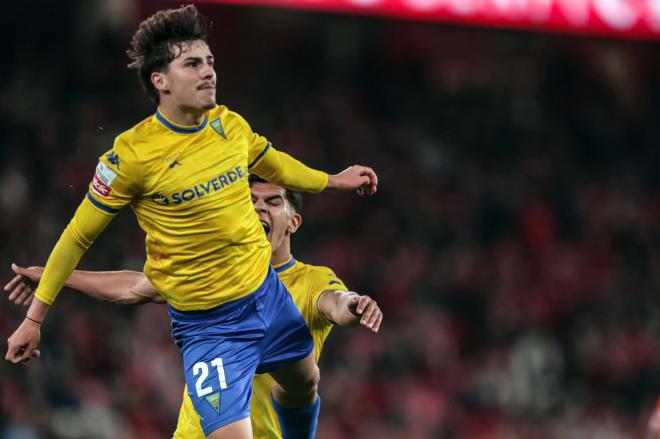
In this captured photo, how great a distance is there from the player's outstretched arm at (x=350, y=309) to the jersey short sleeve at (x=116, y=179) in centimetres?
100

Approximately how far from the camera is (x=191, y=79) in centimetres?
501

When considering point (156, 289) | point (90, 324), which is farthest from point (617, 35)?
point (156, 289)

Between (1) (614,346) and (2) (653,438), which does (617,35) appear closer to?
(1) (614,346)

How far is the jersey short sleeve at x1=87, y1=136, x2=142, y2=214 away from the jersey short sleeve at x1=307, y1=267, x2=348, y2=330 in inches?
45.2

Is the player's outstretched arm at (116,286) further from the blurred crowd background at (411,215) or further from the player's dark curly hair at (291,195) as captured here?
the blurred crowd background at (411,215)

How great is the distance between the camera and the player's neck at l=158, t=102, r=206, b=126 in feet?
16.5

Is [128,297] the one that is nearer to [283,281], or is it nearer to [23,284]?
[23,284]

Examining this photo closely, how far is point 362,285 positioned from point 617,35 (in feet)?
11.0

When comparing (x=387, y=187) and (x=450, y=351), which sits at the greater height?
(x=387, y=187)

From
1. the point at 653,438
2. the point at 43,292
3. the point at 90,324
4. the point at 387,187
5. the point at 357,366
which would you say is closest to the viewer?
the point at 653,438

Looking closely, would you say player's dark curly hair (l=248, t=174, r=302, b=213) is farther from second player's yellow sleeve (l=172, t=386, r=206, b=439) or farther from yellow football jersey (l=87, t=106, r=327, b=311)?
second player's yellow sleeve (l=172, t=386, r=206, b=439)

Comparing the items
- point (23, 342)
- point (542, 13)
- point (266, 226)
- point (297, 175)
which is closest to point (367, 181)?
point (297, 175)

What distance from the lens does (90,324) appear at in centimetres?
1005

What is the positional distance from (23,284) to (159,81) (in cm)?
113
